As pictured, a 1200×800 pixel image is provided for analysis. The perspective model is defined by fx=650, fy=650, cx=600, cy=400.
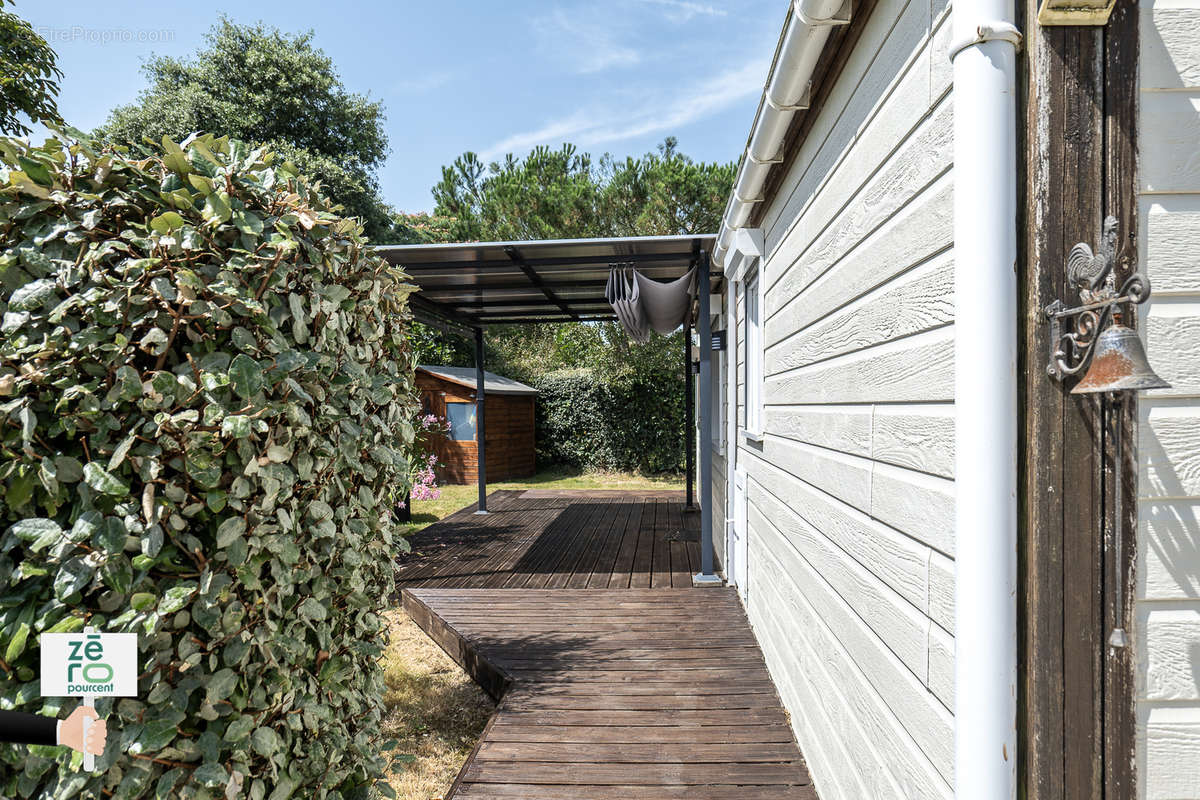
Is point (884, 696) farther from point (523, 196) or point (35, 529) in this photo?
point (523, 196)

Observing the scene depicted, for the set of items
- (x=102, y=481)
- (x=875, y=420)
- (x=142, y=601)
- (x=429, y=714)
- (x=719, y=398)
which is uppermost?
(x=719, y=398)

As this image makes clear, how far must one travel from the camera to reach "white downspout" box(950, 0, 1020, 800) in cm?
103

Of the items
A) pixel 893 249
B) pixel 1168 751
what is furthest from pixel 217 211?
pixel 1168 751

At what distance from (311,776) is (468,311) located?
6310 mm

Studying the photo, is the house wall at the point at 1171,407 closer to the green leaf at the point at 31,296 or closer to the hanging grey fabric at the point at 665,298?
the green leaf at the point at 31,296

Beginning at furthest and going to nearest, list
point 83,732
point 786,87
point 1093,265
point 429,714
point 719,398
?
point 719,398 → point 429,714 → point 786,87 → point 1093,265 → point 83,732

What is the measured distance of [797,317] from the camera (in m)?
2.63

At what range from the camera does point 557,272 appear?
5.52 metres

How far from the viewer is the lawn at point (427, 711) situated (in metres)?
2.97

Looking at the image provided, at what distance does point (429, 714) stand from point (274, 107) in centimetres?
1922

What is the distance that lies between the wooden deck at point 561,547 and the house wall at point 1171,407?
13.8ft

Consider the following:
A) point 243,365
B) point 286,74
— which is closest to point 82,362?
point 243,365

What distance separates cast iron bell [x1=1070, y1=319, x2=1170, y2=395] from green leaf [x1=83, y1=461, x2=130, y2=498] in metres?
1.74

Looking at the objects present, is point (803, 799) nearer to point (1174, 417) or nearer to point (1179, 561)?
point (1179, 561)
